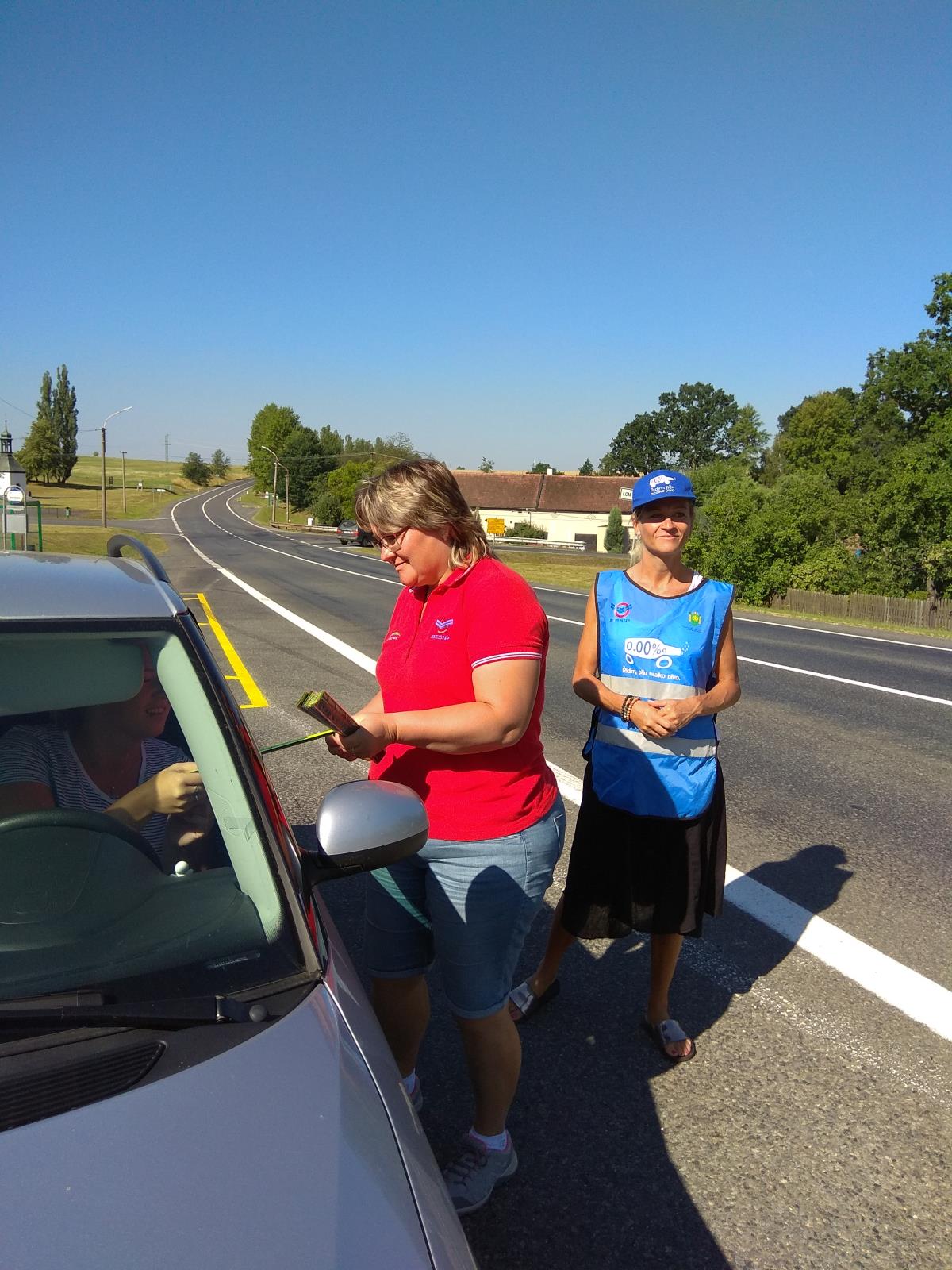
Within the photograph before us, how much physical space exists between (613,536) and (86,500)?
184 feet

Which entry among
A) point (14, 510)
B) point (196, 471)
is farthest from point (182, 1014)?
point (196, 471)

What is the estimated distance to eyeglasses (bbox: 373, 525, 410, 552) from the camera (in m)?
2.34

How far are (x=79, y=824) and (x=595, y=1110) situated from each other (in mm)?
1858

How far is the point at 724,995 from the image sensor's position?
3617 millimetres

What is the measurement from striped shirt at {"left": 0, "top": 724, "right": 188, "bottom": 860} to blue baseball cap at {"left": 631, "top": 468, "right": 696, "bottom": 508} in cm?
182

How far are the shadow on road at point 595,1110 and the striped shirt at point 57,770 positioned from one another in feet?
4.51

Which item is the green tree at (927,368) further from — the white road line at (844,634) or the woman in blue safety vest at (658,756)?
the woman in blue safety vest at (658,756)

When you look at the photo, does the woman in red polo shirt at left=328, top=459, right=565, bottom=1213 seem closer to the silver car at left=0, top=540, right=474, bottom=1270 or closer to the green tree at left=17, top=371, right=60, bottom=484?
the silver car at left=0, top=540, right=474, bottom=1270

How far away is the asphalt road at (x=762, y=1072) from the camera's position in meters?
2.39

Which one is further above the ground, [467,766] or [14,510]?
[467,766]

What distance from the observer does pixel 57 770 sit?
1.97m

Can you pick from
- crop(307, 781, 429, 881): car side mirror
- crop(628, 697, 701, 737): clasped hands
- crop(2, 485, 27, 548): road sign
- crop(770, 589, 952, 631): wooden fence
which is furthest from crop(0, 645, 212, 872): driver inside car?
crop(770, 589, 952, 631): wooden fence

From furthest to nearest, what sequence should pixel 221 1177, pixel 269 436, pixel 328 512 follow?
pixel 269 436
pixel 328 512
pixel 221 1177

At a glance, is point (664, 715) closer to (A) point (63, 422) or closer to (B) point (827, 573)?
(B) point (827, 573)
